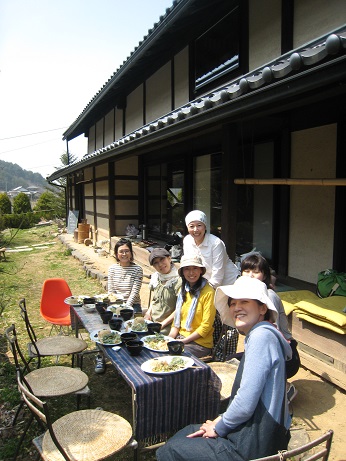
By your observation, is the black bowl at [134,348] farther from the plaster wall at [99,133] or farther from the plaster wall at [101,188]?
the plaster wall at [99,133]

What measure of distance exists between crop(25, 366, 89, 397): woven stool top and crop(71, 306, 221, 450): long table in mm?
359

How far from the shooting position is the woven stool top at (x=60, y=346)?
11.0 ft

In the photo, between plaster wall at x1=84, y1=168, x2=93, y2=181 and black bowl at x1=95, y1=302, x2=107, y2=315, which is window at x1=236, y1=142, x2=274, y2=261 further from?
plaster wall at x1=84, y1=168, x2=93, y2=181

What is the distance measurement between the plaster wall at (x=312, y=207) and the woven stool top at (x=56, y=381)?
10.7 ft

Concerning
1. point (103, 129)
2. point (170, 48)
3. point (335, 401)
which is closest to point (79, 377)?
point (335, 401)

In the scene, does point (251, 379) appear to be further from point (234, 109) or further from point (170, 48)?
point (170, 48)

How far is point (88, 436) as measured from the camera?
2.07 metres

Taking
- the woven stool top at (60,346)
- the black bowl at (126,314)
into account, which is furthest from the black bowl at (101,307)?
the woven stool top at (60,346)

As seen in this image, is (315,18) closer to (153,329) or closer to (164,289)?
(164,289)

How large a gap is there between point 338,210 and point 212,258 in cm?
185

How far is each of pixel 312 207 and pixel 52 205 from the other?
25.1m

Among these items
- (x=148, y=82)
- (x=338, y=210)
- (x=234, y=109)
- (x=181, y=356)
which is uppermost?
(x=148, y=82)

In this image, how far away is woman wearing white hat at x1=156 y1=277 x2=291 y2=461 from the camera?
1646 mm

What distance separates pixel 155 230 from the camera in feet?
32.4
